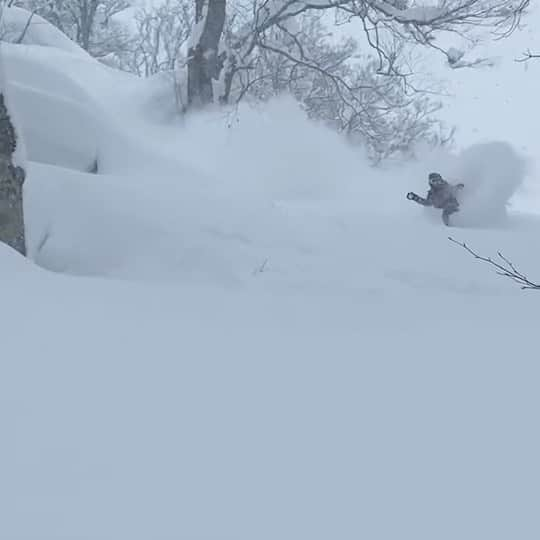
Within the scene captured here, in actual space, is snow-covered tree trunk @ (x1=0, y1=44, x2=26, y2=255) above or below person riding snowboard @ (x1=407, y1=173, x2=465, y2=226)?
above

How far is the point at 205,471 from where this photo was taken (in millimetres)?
1815

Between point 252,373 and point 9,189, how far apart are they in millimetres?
2066

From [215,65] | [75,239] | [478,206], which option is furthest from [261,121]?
[75,239]

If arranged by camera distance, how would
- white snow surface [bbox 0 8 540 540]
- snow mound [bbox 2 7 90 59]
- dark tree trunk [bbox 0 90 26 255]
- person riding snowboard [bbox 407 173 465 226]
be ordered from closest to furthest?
white snow surface [bbox 0 8 540 540], dark tree trunk [bbox 0 90 26 255], person riding snowboard [bbox 407 173 465 226], snow mound [bbox 2 7 90 59]

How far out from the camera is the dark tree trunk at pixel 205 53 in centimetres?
1094

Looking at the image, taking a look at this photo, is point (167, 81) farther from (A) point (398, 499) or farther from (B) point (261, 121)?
(A) point (398, 499)

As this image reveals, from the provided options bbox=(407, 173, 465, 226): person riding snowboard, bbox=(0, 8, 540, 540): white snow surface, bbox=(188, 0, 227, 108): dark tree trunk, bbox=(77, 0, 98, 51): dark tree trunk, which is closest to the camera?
bbox=(0, 8, 540, 540): white snow surface

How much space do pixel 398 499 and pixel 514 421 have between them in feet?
2.40

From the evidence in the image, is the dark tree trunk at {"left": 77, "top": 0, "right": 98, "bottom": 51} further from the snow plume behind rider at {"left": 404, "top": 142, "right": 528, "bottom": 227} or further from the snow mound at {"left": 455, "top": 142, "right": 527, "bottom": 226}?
the snow mound at {"left": 455, "top": 142, "right": 527, "bottom": 226}

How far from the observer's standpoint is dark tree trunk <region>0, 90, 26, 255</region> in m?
3.85

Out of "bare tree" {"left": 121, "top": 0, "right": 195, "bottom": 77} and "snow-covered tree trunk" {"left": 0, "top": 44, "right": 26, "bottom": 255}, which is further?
"bare tree" {"left": 121, "top": 0, "right": 195, "bottom": 77}

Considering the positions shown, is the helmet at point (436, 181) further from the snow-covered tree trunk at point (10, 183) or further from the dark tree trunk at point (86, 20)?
the dark tree trunk at point (86, 20)

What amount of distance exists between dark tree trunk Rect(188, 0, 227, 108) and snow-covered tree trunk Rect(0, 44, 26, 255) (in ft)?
24.7

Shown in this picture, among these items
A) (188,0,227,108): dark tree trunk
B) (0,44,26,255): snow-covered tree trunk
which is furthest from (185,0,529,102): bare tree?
(0,44,26,255): snow-covered tree trunk
